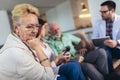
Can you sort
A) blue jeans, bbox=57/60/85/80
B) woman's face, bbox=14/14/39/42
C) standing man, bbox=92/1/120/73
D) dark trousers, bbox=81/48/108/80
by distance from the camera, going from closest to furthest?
woman's face, bbox=14/14/39/42 → blue jeans, bbox=57/60/85/80 → dark trousers, bbox=81/48/108/80 → standing man, bbox=92/1/120/73

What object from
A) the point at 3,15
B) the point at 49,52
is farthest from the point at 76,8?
the point at 49,52

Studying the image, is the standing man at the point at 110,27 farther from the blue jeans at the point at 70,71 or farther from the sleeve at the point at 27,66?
the sleeve at the point at 27,66

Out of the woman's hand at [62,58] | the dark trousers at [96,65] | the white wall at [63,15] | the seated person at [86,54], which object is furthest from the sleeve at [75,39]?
the white wall at [63,15]

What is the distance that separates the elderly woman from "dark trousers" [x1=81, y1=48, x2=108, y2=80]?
3.65 feet

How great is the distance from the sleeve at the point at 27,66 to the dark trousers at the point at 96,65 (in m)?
1.17

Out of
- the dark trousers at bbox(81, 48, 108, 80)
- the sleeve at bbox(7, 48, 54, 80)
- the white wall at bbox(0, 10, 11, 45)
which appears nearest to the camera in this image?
the sleeve at bbox(7, 48, 54, 80)

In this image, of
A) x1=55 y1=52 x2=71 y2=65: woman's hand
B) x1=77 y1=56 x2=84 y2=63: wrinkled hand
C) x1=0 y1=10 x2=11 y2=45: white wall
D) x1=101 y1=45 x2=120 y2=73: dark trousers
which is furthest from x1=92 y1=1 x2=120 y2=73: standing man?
x1=0 y1=10 x2=11 y2=45: white wall

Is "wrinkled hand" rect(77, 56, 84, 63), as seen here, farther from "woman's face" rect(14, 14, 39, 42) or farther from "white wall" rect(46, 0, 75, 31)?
"white wall" rect(46, 0, 75, 31)

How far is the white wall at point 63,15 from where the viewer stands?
7203 millimetres

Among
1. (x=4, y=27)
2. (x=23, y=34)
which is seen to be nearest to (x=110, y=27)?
(x=23, y=34)

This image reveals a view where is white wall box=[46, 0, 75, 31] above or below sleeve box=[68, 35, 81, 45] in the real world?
below

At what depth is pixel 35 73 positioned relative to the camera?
1.14 m

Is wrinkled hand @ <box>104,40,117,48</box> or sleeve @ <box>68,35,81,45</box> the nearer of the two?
wrinkled hand @ <box>104,40,117,48</box>

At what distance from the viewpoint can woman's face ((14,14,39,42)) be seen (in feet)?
4.02
